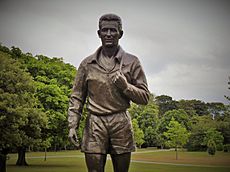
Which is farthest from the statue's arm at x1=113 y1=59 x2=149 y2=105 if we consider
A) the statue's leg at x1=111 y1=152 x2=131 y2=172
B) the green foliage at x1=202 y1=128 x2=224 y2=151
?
the green foliage at x1=202 y1=128 x2=224 y2=151

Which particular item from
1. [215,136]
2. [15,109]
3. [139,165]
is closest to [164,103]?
[215,136]

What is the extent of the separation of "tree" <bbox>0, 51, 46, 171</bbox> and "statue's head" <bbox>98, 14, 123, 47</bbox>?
1248 cm

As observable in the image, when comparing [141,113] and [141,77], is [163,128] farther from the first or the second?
[141,77]

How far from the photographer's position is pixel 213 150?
47906mm

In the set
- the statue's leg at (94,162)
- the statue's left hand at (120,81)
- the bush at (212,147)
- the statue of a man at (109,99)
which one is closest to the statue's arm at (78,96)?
the statue of a man at (109,99)

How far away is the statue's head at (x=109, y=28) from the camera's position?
17.4 feet

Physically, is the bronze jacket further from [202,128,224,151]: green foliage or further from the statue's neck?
[202,128,224,151]: green foliage

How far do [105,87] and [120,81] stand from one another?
1.30 feet

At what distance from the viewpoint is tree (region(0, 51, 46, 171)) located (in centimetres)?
1753

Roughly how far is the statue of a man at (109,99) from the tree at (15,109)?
1220 cm

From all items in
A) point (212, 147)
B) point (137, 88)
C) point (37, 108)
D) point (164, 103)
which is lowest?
point (212, 147)

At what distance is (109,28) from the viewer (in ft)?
17.4

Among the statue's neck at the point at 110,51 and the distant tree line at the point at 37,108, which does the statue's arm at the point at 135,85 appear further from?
the distant tree line at the point at 37,108

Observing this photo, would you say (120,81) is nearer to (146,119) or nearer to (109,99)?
(109,99)
